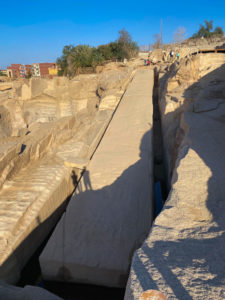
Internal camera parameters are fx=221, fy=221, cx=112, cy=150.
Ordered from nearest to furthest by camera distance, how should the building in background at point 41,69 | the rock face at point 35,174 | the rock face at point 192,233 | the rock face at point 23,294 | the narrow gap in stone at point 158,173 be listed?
1. the rock face at point 192,233
2. the rock face at point 23,294
3. the rock face at point 35,174
4. the narrow gap in stone at point 158,173
5. the building in background at point 41,69

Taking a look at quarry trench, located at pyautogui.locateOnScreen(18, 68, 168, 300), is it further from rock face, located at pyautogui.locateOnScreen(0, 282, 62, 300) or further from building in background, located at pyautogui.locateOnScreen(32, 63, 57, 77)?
building in background, located at pyautogui.locateOnScreen(32, 63, 57, 77)

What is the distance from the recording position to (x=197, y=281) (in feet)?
3.46

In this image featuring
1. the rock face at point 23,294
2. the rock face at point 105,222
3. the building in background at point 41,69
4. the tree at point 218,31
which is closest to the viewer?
the rock face at point 23,294

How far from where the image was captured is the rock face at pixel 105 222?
7.54 feet

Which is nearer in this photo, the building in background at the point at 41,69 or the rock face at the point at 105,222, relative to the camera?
the rock face at the point at 105,222

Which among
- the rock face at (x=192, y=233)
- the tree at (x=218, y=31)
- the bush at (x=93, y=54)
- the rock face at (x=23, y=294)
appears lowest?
the rock face at (x=23, y=294)

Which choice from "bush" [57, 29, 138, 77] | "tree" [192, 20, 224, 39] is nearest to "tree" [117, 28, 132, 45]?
"bush" [57, 29, 138, 77]

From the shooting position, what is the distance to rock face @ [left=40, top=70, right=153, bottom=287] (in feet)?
7.54

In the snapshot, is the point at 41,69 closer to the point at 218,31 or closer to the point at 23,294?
the point at 218,31

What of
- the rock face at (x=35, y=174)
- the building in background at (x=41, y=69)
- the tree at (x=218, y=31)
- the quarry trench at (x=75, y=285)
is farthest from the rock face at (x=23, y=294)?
the building in background at (x=41, y=69)

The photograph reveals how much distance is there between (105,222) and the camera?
2.67 m

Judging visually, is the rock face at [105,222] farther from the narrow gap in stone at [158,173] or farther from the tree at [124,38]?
the tree at [124,38]

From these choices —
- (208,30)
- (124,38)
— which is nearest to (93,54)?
(124,38)

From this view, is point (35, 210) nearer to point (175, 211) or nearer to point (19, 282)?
point (19, 282)
